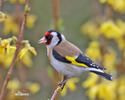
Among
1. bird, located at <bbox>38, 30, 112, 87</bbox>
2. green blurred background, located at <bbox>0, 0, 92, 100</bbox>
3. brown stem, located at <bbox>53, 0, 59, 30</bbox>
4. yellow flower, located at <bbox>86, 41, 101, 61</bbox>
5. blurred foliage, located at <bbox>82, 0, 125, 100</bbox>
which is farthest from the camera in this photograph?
green blurred background, located at <bbox>0, 0, 92, 100</bbox>

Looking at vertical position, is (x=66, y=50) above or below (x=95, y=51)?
above

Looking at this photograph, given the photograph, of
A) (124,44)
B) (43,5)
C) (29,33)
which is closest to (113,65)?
(124,44)

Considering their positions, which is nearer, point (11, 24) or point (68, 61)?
point (68, 61)

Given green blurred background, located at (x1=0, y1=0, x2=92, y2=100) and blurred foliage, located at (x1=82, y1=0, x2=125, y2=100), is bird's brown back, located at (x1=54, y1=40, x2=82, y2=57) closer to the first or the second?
blurred foliage, located at (x1=82, y1=0, x2=125, y2=100)

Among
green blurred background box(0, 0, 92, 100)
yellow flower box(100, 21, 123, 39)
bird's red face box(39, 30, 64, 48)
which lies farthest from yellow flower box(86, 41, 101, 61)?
green blurred background box(0, 0, 92, 100)

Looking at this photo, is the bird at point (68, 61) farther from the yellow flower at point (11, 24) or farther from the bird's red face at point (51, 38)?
the yellow flower at point (11, 24)

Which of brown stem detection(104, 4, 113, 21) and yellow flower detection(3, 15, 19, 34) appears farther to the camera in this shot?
yellow flower detection(3, 15, 19, 34)

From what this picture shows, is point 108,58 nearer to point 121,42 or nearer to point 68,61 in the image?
point 121,42

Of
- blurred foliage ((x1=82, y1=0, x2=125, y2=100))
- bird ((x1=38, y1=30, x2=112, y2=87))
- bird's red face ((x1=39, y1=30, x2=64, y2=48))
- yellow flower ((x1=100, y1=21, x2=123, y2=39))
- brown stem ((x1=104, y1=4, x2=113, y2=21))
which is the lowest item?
blurred foliage ((x1=82, y1=0, x2=125, y2=100))

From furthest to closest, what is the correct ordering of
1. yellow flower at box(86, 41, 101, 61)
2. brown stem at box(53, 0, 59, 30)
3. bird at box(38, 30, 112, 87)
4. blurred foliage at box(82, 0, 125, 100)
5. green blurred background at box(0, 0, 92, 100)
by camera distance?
green blurred background at box(0, 0, 92, 100) → yellow flower at box(86, 41, 101, 61) → blurred foliage at box(82, 0, 125, 100) → brown stem at box(53, 0, 59, 30) → bird at box(38, 30, 112, 87)

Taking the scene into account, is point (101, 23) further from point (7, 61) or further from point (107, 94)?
point (7, 61)

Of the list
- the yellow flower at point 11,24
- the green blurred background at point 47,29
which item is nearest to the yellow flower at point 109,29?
the yellow flower at point 11,24

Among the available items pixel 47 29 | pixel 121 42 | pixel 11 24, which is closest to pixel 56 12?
pixel 11 24

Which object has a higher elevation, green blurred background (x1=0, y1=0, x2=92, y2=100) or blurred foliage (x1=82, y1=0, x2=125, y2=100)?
blurred foliage (x1=82, y1=0, x2=125, y2=100)
